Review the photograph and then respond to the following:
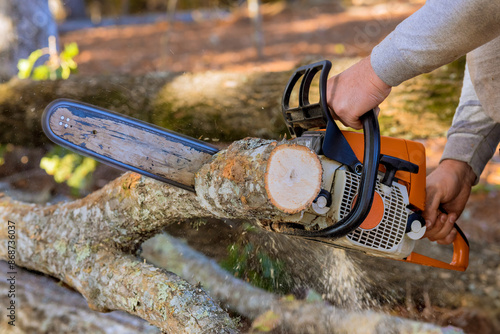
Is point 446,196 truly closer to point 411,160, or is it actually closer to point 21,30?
point 411,160

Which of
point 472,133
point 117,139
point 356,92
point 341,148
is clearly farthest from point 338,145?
point 472,133

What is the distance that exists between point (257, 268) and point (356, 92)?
1.02 metres

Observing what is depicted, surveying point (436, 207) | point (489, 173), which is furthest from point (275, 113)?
point (489, 173)

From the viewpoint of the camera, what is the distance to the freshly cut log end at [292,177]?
3.39ft

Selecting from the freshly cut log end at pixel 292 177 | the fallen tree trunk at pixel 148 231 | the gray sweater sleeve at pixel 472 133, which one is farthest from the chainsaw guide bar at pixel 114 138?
the gray sweater sleeve at pixel 472 133

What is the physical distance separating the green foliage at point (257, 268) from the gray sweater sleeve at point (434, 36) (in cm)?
100

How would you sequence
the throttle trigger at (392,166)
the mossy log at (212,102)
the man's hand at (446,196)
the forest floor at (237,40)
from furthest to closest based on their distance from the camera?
the forest floor at (237,40)
the mossy log at (212,102)
the man's hand at (446,196)
the throttle trigger at (392,166)

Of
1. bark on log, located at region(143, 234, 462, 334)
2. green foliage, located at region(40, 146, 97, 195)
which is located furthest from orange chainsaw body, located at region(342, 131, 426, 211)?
green foliage, located at region(40, 146, 97, 195)

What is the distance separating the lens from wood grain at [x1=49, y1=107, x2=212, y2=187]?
1.19 m

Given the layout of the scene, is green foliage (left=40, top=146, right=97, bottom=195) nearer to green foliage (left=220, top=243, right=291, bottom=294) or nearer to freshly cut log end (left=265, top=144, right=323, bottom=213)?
green foliage (left=220, top=243, right=291, bottom=294)

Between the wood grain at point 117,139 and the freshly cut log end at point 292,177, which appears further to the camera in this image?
the wood grain at point 117,139

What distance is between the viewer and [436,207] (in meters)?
1.55

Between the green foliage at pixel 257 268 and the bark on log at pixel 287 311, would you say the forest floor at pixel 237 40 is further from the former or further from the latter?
the green foliage at pixel 257 268

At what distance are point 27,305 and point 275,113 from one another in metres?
1.81
